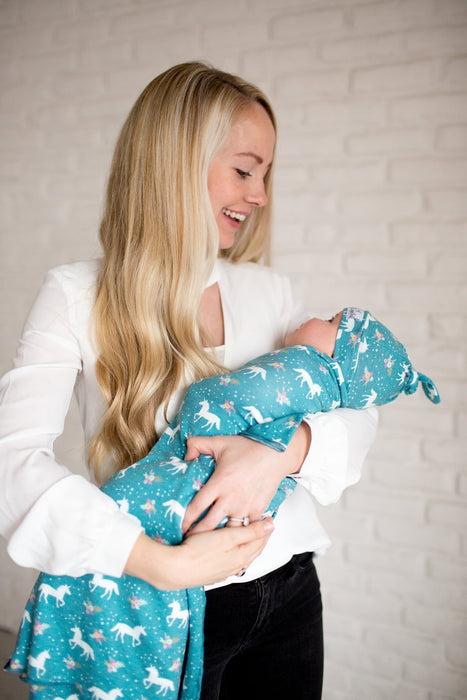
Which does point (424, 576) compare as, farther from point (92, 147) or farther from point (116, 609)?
point (92, 147)

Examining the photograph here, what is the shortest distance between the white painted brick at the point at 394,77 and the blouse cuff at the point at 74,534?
1591 mm

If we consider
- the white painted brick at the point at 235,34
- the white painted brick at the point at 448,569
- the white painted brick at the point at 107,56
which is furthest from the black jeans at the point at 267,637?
the white painted brick at the point at 107,56

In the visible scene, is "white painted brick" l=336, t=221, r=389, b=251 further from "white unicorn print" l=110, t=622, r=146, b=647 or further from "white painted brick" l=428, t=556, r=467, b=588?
"white unicorn print" l=110, t=622, r=146, b=647

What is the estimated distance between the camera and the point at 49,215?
2.33 meters

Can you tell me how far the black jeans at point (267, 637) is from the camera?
1.12 m

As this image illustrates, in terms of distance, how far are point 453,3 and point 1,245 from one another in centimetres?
194

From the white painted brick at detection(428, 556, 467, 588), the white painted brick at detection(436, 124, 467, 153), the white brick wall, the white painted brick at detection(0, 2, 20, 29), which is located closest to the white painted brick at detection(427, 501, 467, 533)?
the white brick wall

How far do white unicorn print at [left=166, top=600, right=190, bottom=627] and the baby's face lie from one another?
625mm

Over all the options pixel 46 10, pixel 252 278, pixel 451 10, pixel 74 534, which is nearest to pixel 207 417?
pixel 74 534

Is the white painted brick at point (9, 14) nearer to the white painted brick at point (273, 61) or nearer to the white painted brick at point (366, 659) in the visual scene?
the white painted brick at point (273, 61)

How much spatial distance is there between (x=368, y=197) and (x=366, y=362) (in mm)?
852

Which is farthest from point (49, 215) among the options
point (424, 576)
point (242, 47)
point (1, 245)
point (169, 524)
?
point (424, 576)

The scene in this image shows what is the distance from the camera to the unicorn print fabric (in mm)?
968

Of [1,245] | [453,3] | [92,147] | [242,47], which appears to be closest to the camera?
[453,3]
